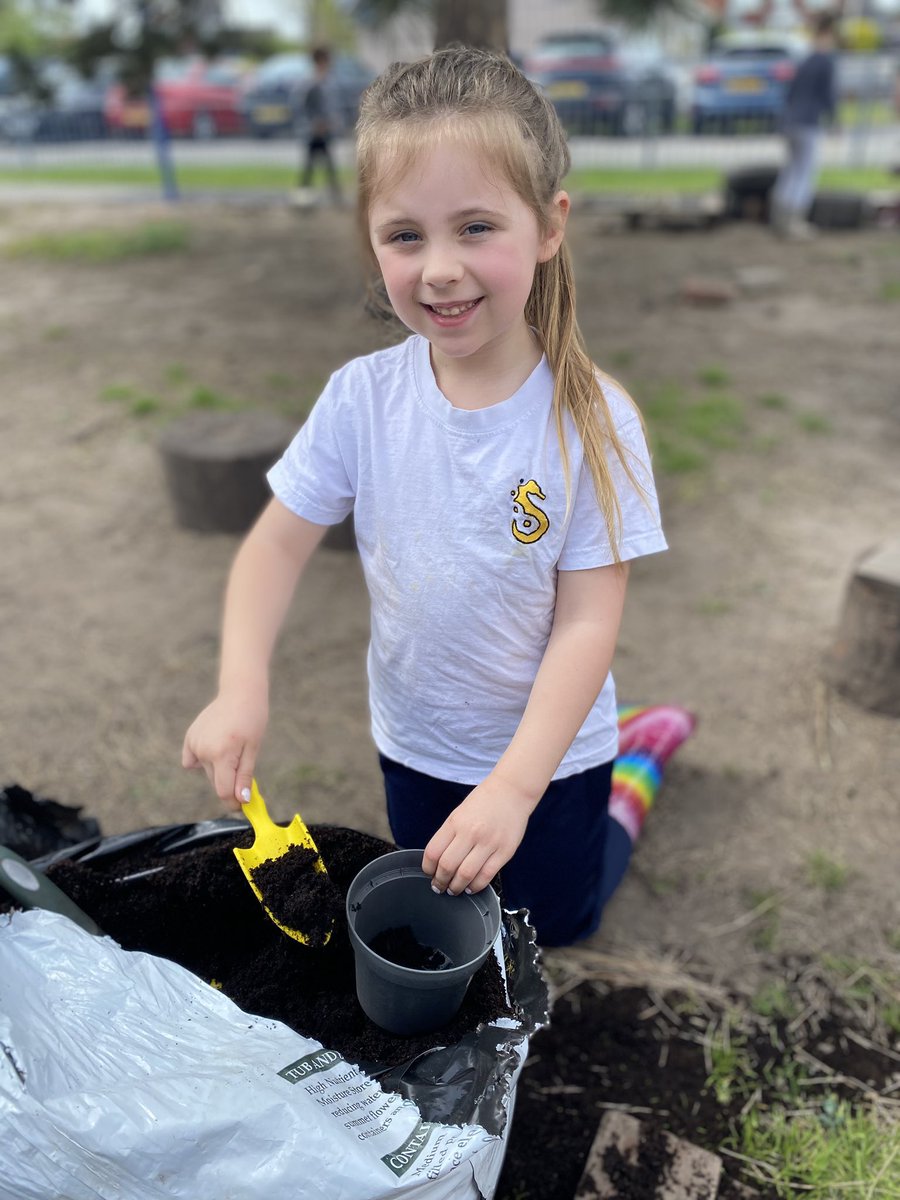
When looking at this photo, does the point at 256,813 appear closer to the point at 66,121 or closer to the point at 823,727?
the point at 823,727

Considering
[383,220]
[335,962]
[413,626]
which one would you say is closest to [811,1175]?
[335,962]

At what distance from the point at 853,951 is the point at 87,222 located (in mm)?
9995

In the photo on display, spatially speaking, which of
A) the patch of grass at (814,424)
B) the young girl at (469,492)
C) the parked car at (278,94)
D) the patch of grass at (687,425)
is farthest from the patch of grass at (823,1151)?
the parked car at (278,94)

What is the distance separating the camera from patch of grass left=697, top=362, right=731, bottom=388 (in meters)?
5.10

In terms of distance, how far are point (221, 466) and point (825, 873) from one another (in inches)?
93.8

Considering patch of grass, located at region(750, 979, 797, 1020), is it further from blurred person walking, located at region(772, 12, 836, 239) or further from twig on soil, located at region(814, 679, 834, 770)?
blurred person walking, located at region(772, 12, 836, 239)

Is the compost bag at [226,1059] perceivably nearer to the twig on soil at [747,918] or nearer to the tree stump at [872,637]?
the twig on soil at [747,918]

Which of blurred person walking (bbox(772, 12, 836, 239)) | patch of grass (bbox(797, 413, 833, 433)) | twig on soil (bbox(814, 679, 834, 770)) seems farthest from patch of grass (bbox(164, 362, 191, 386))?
blurred person walking (bbox(772, 12, 836, 239))

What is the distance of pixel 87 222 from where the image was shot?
980 centimetres

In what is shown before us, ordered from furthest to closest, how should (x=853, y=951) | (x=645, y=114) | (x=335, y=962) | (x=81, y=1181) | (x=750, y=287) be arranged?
(x=645, y=114), (x=750, y=287), (x=853, y=951), (x=335, y=962), (x=81, y=1181)

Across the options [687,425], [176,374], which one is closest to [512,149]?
[687,425]

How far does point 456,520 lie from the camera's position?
4.49 feet

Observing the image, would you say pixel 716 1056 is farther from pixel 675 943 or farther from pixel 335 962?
pixel 335 962

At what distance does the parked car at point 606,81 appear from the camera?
13531 millimetres
